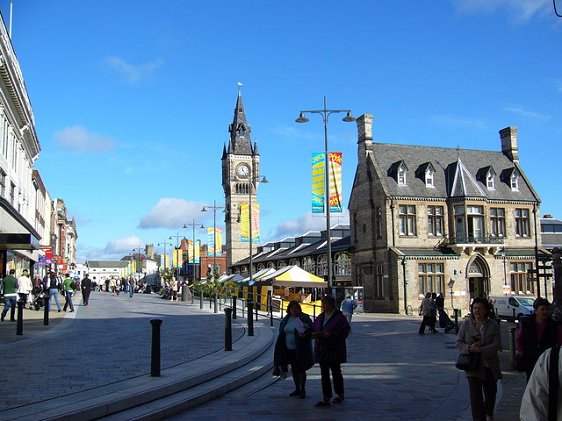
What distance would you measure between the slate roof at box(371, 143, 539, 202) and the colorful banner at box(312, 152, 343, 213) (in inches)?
590

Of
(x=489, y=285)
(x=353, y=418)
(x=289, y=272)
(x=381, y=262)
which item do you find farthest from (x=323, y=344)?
(x=489, y=285)

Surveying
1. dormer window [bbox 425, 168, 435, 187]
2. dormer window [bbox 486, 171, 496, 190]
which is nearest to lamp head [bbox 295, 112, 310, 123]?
dormer window [bbox 425, 168, 435, 187]

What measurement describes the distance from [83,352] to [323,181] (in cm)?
1583

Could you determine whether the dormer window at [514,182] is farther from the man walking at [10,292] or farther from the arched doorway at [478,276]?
the man walking at [10,292]

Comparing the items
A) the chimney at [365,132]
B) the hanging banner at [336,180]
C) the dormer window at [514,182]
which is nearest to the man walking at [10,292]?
the hanging banner at [336,180]

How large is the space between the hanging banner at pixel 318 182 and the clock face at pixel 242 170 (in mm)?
99454

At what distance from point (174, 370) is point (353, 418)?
13.3 feet

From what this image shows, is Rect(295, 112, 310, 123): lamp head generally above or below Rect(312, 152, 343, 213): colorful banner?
above

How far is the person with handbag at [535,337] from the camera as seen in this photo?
281 inches

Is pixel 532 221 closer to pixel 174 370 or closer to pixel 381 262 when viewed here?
pixel 381 262

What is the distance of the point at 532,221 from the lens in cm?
4672

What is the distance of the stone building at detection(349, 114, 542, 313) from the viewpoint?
139ft

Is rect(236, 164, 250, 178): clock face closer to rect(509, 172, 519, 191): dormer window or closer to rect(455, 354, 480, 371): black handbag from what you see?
rect(509, 172, 519, 191): dormer window

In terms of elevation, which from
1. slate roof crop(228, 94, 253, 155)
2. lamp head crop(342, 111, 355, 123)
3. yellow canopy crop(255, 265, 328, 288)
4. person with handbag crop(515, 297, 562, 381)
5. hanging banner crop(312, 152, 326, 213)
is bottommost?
person with handbag crop(515, 297, 562, 381)
